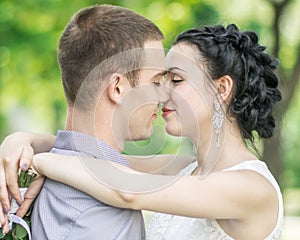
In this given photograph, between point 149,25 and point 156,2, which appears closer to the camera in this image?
point 149,25

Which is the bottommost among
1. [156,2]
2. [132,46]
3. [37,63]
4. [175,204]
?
[37,63]

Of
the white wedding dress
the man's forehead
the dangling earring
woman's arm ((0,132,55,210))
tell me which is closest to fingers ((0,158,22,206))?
woman's arm ((0,132,55,210))

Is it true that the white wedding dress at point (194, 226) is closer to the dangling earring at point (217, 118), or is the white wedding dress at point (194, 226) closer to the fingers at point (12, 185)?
the dangling earring at point (217, 118)

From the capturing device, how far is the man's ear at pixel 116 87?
2467 millimetres

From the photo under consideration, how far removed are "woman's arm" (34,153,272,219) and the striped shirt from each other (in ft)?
0.12

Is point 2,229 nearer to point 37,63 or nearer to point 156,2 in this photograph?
point 156,2

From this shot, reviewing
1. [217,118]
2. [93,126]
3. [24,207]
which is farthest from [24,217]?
[217,118]

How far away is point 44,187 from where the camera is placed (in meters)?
2.47

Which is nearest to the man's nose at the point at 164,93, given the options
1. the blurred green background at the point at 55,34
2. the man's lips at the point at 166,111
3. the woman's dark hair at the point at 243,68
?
the man's lips at the point at 166,111

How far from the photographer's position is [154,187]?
2504 millimetres

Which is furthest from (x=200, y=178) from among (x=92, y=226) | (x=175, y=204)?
(x=92, y=226)

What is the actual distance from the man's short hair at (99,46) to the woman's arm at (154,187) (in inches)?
9.4

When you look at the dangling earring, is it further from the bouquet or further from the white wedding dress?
the bouquet

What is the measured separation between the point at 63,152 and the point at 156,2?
5.44m
